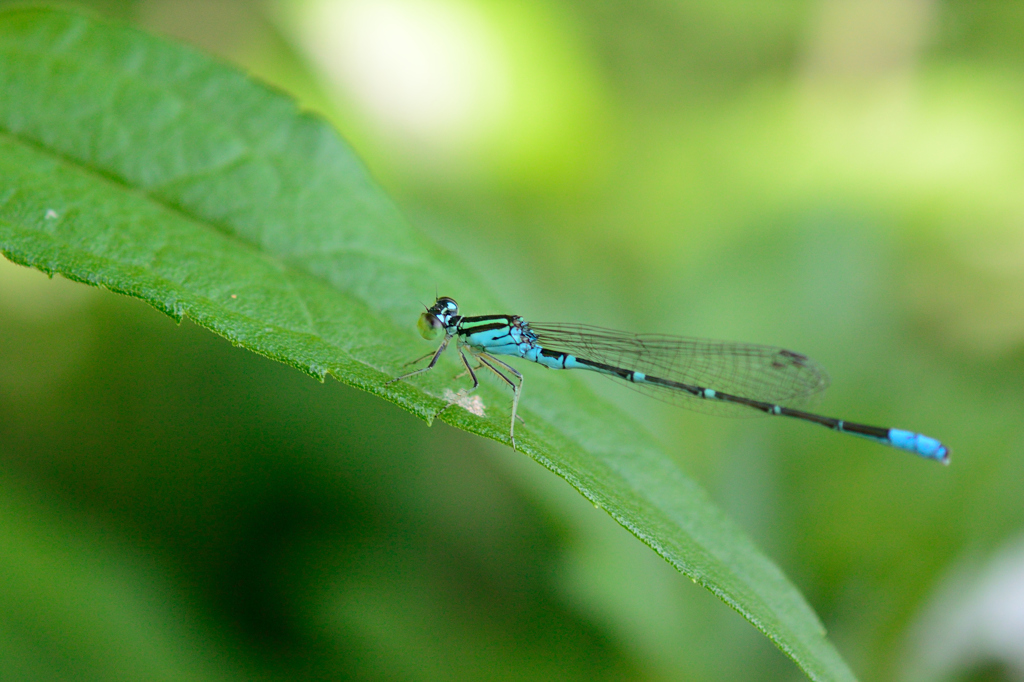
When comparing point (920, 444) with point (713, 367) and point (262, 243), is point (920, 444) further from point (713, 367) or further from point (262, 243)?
point (262, 243)

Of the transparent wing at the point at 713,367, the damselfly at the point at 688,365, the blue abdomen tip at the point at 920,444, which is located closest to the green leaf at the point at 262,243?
the damselfly at the point at 688,365

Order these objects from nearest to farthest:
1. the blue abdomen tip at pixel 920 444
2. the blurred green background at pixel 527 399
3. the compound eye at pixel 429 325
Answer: the compound eye at pixel 429 325
the blurred green background at pixel 527 399
the blue abdomen tip at pixel 920 444

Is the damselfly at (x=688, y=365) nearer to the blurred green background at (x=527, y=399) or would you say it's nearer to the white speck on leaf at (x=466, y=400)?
the blurred green background at (x=527, y=399)

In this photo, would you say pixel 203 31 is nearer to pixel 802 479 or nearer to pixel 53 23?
pixel 53 23

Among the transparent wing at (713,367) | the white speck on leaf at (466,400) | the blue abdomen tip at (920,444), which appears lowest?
the white speck on leaf at (466,400)

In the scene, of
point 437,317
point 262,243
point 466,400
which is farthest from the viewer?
point 437,317

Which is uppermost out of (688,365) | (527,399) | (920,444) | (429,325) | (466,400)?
(688,365)

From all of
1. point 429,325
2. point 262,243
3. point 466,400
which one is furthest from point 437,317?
point 262,243

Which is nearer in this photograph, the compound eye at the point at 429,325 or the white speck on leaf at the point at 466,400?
the white speck on leaf at the point at 466,400

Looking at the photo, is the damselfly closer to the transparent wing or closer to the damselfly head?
the transparent wing
